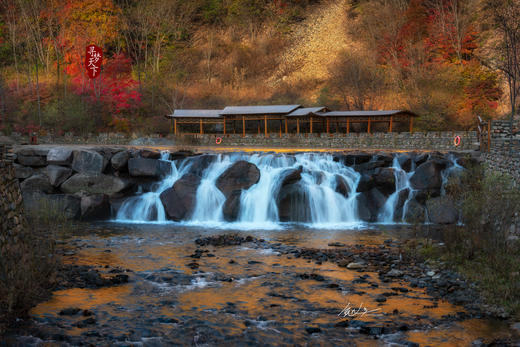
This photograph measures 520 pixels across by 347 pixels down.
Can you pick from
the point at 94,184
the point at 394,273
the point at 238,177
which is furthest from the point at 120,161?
the point at 394,273

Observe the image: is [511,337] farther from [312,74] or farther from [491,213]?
[312,74]

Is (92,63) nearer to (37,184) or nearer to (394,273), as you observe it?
(37,184)

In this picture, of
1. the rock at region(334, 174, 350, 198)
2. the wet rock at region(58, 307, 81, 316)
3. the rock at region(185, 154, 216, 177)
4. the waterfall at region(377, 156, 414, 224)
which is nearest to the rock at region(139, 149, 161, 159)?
the rock at region(185, 154, 216, 177)

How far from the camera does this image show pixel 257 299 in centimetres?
888

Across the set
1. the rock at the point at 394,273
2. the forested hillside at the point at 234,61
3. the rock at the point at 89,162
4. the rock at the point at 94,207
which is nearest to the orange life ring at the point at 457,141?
the forested hillside at the point at 234,61

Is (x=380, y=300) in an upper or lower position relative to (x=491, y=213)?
lower

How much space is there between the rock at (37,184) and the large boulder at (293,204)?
430 inches

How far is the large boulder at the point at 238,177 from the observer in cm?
2000

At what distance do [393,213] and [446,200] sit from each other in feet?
11.6

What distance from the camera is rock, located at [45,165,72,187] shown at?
21109 millimetres

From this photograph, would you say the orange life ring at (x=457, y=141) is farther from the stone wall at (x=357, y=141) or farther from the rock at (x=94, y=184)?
the rock at (x=94, y=184)

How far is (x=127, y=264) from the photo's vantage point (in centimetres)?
1162

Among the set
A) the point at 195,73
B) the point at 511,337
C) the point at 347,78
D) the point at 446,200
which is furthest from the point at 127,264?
the point at 195,73

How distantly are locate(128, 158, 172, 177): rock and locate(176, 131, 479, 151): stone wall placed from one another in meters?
12.6
